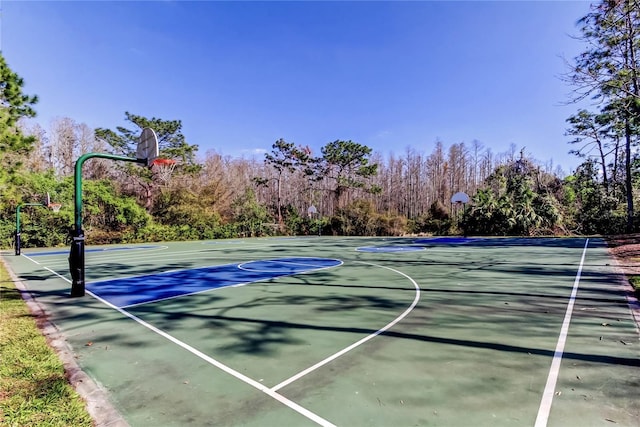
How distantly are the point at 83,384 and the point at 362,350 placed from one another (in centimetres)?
283

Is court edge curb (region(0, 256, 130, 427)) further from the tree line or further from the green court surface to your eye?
the tree line

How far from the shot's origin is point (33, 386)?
294 centimetres

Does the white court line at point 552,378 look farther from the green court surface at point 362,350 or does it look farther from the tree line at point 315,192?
the tree line at point 315,192

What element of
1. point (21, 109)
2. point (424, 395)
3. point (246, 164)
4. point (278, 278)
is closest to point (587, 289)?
point (424, 395)

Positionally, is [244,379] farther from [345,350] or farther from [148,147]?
[148,147]

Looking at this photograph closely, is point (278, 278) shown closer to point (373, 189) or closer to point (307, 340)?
point (307, 340)

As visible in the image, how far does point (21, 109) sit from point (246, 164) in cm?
4305

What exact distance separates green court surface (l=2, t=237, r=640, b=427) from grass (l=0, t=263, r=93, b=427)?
0.29 m

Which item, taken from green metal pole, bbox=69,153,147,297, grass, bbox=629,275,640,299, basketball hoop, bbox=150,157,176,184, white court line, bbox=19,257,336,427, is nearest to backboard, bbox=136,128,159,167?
green metal pole, bbox=69,153,147,297

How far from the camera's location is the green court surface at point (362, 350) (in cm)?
260

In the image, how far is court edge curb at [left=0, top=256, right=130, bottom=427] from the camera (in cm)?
252

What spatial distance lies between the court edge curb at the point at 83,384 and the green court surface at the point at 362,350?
74 mm

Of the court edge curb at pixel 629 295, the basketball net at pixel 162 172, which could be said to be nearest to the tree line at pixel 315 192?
the basketball net at pixel 162 172

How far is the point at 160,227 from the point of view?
23969 mm
